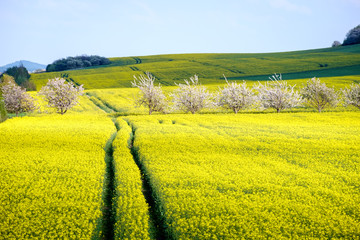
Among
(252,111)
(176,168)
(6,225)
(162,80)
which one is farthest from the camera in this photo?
(162,80)

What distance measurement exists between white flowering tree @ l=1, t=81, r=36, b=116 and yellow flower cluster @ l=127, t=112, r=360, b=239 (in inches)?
1363

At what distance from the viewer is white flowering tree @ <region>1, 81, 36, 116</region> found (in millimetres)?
53344

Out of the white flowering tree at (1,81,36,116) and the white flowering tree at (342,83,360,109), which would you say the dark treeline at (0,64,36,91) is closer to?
the white flowering tree at (1,81,36,116)

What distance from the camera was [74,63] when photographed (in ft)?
475

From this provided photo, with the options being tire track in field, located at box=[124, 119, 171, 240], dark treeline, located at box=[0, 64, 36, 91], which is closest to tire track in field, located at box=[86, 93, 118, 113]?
dark treeline, located at box=[0, 64, 36, 91]

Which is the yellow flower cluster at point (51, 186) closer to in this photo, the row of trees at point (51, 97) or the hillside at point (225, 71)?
the row of trees at point (51, 97)

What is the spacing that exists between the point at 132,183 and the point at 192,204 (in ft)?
14.4

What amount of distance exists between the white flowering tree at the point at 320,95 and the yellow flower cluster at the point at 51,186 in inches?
1405

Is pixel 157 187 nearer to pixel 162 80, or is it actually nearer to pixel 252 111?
pixel 252 111

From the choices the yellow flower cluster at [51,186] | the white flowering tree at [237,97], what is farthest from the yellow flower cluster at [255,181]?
the white flowering tree at [237,97]

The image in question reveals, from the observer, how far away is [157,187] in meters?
15.9

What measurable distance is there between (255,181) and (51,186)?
11.1m

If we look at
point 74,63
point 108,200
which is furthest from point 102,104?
point 74,63

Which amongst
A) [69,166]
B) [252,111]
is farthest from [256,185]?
[252,111]
